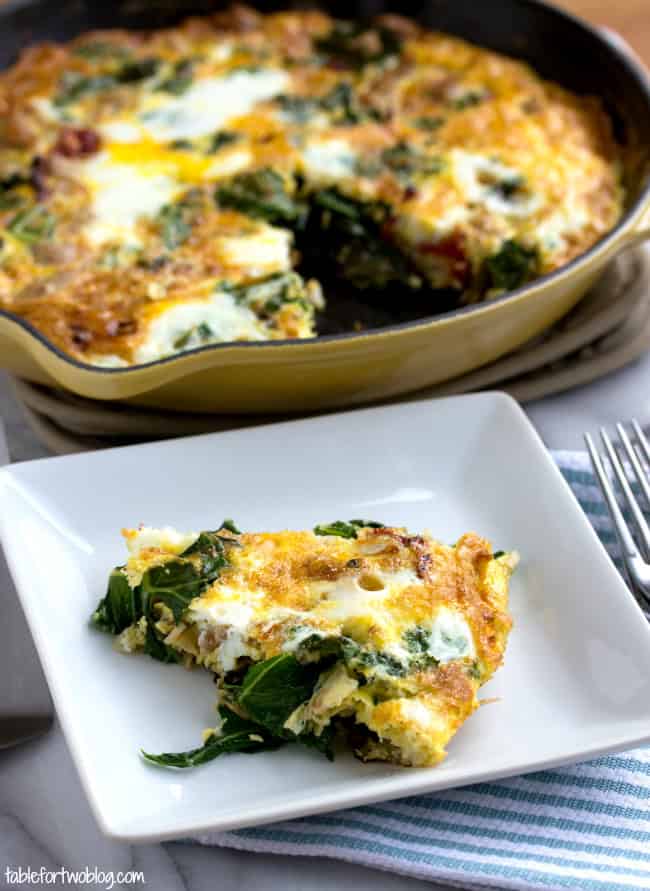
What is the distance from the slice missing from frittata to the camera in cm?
216

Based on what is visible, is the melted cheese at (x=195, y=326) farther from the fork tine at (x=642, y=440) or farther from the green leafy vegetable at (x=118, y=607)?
the fork tine at (x=642, y=440)

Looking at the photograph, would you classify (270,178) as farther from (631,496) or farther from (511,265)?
(631,496)

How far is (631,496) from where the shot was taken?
285 cm

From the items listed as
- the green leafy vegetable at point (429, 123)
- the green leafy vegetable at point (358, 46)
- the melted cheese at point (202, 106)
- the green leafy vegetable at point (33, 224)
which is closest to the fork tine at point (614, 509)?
the green leafy vegetable at point (429, 123)

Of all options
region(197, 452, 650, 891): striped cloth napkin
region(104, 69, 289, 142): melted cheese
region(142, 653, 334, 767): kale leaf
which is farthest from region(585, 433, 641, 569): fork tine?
region(104, 69, 289, 142): melted cheese

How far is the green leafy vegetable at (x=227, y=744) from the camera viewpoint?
2178 millimetres

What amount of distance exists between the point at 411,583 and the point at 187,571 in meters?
0.44

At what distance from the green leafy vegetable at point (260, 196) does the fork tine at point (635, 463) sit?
4.62 feet

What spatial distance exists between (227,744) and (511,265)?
2.07 meters

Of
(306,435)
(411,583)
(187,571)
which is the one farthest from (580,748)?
(306,435)

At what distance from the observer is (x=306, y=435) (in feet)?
9.71

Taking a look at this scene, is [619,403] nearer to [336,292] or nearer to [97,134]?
[336,292]

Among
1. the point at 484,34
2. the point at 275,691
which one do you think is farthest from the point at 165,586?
the point at 484,34

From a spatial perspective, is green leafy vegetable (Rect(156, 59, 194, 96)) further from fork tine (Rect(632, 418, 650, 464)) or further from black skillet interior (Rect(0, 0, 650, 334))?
fork tine (Rect(632, 418, 650, 464))
